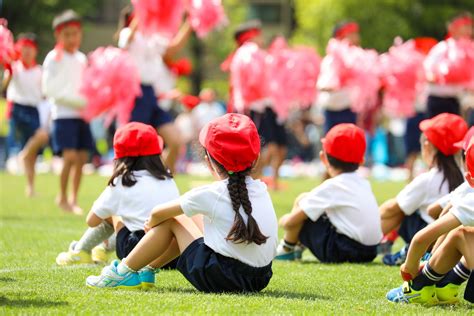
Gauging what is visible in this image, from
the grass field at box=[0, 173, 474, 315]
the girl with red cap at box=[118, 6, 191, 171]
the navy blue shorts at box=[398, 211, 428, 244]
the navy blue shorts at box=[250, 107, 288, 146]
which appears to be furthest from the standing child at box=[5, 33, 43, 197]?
the navy blue shorts at box=[398, 211, 428, 244]

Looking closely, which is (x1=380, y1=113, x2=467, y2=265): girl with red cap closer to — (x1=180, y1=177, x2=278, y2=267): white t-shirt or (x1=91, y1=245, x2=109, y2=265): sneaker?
(x1=180, y1=177, x2=278, y2=267): white t-shirt

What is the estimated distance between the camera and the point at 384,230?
22.0ft

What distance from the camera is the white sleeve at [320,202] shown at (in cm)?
641

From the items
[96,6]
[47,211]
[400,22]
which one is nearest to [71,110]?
[47,211]

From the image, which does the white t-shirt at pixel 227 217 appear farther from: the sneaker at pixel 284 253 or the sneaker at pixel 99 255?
the sneaker at pixel 284 253

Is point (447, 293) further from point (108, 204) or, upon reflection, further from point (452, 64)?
point (452, 64)

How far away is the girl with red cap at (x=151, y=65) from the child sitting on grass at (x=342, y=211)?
12.1 ft

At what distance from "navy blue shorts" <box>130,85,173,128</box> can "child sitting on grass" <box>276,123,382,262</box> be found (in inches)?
144

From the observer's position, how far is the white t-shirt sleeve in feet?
14.7

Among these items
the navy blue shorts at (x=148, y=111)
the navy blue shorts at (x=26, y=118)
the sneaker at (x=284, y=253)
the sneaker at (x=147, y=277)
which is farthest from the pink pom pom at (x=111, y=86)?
the sneaker at (x=147, y=277)

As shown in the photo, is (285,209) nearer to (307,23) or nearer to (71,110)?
(71,110)

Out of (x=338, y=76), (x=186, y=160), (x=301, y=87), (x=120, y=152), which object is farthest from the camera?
(x=186, y=160)

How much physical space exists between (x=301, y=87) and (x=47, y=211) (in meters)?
4.45

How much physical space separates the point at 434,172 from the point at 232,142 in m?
1.90
